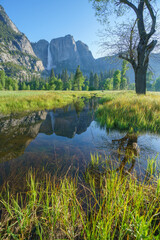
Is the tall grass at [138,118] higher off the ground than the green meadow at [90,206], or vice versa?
the tall grass at [138,118]

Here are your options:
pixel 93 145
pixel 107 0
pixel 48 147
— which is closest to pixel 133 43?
pixel 107 0

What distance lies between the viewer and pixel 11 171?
2463 mm

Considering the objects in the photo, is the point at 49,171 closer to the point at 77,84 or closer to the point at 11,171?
the point at 11,171

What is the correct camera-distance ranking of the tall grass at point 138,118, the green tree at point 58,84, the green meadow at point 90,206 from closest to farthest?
1. the green meadow at point 90,206
2. the tall grass at point 138,118
3. the green tree at point 58,84

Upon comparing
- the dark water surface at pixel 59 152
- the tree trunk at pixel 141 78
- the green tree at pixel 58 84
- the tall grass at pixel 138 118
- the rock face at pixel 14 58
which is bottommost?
the dark water surface at pixel 59 152

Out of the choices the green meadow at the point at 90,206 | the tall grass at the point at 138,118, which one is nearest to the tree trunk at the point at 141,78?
the tall grass at the point at 138,118

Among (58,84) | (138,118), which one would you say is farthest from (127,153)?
(58,84)

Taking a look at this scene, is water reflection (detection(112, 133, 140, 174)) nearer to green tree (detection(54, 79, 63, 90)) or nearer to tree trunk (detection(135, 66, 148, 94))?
tree trunk (detection(135, 66, 148, 94))

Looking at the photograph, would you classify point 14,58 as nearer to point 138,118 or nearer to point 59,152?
point 138,118

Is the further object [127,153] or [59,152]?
[59,152]

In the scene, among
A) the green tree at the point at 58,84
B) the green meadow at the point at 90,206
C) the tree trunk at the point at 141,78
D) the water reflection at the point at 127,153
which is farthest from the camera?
the green tree at the point at 58,84

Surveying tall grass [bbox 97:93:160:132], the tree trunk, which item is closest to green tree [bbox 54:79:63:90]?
the tree trunk

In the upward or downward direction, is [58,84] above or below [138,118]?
above

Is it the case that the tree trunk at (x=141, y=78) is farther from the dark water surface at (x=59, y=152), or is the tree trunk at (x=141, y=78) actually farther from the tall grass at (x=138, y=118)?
the dark water surface at (x=59, y=152)
